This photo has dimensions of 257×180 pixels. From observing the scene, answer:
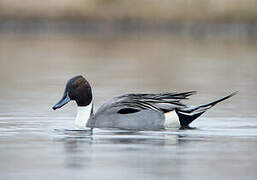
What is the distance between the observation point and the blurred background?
789cm

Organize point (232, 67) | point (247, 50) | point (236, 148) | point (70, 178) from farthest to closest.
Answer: point (247, 50), point (232, 67), point (236, 148), point (70, 178)

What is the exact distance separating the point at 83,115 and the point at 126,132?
2.61 ft

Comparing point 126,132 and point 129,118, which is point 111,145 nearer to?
point 126,132

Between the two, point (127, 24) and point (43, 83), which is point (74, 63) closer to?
point (43, 83)

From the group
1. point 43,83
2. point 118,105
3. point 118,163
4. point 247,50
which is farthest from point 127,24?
point 118,163

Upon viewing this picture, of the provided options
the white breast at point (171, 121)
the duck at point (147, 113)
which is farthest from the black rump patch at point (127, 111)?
the white breast at point (171, 121)

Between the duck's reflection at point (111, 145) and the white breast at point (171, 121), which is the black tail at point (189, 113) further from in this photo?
the duck's reflection at point (111, 145)

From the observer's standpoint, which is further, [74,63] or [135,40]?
[135,40]

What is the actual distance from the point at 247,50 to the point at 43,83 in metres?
10.1

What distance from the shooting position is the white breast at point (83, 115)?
34.4 feet

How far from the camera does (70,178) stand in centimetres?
705

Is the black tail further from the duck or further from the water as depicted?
the water

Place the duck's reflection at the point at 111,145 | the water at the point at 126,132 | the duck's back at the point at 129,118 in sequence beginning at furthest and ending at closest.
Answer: the duck's back at the point at 129,118, the duck's reflection at the point at 111,145, the water at the point at 126,132

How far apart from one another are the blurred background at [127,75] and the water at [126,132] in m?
0.01
